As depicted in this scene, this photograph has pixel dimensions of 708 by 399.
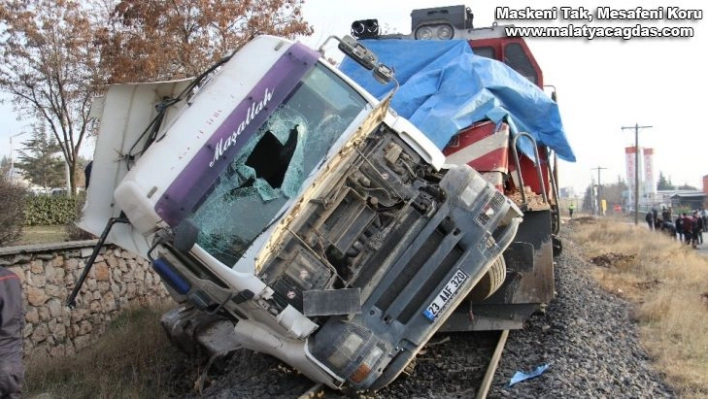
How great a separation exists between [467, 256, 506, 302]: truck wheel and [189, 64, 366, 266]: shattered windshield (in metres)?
1.78

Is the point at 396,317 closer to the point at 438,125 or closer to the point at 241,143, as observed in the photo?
the point at 241,143

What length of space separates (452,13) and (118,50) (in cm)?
957

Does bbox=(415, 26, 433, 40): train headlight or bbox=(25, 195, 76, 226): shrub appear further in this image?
bbox=(25, 195, 76, 226): shrub

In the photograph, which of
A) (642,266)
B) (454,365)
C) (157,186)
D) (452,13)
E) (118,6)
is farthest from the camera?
(118,6)

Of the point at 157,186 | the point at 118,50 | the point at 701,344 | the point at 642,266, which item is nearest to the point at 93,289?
the point at 157,186

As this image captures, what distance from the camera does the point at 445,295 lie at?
493cm

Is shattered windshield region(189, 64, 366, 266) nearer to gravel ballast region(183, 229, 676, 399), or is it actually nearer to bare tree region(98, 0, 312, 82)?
gravel ballast region(183, 229, 676, 399)

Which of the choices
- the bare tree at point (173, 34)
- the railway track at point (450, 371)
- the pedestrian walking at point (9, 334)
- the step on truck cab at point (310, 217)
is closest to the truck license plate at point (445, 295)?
the step on truck cab at point (310, 217)

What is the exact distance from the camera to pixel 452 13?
9.53 m

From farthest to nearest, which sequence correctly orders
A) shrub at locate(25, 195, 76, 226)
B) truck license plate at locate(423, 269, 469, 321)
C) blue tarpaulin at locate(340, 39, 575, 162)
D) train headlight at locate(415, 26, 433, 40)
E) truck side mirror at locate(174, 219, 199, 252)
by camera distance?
shrub at locate(25, 195, 76, 226) → train headlight at locate(415, 26, 433, 40) → blue tarpaulin at locate(340, 39, 575, 162) → truck license plate at locate(423, 269, 469, 321) → truck side mirror at locate(174, 219, 199, 252)

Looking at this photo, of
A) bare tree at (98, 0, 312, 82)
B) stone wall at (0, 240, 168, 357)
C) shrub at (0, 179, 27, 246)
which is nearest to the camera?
stone wall at (0, 240, 168, 357)

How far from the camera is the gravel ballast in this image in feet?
17.0

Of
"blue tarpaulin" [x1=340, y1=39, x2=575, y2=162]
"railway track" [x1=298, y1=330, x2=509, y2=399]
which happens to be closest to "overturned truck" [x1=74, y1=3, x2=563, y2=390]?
"railway track" [x1=298, y1=330, x2=509, y2=399]

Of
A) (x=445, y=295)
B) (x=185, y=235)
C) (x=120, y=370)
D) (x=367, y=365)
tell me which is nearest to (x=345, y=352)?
(x=367, y=365)
